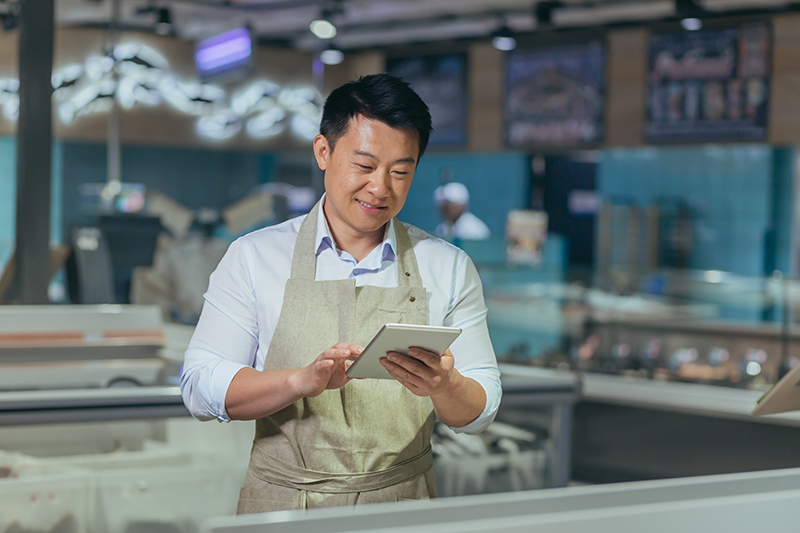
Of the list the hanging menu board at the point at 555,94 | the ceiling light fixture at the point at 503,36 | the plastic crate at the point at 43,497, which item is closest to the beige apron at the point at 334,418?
the plastic crate at the point at 43,497

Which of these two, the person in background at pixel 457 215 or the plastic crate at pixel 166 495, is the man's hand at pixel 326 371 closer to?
the plastic crate at pixel 166 495

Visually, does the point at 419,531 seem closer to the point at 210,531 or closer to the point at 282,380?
the point at 210,531

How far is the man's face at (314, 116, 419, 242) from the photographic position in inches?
55.1

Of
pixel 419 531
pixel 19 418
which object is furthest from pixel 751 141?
pixel 419 531

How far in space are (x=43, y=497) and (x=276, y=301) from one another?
114 cm

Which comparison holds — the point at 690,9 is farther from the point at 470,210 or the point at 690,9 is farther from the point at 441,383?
the point at 441,383

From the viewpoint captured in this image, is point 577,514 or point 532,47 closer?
point 577,514

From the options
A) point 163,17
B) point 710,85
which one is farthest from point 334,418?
point 710,85

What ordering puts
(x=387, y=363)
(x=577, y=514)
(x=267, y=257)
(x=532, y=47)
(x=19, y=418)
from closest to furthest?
(x=577, y=514), (x=387, y=363), (x=267, y=257), (x=19, y=418), (x=532, y=47)

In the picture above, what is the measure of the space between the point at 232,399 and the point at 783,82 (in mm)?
6828

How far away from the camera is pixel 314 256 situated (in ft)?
4.86

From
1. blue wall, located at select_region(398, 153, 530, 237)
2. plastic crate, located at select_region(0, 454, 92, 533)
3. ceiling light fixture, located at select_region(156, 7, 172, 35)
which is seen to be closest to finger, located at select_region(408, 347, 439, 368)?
plastic crate, located at select_region(0, 454, 92, 533)

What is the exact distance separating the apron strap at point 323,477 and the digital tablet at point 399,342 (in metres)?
0.27

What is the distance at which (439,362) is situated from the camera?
1249 mm
